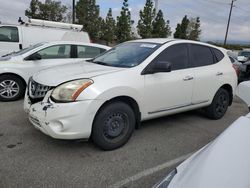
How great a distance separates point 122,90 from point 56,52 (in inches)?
142

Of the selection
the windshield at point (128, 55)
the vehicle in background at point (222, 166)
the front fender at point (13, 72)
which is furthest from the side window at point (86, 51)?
the vehicle in background at point (222, 166)

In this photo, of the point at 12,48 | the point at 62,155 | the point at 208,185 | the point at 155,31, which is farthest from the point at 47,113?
the point at 155,31

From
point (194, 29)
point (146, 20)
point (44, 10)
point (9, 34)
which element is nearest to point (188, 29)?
point (194, 29)

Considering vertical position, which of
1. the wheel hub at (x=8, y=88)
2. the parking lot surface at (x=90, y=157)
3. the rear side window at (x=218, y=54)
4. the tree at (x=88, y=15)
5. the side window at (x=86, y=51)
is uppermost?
the tree at (x=88, y=15)

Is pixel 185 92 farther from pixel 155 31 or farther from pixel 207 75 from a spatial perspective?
pixel 155 31

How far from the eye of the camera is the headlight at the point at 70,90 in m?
3.16

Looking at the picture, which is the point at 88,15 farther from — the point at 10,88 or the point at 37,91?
the point at 37,91

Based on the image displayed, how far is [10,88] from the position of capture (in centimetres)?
589

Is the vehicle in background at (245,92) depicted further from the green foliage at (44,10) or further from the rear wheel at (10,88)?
the green foliage at (44,10)

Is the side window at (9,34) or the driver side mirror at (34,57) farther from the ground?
the side window at (9,34)

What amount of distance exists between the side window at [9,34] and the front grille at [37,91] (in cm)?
539

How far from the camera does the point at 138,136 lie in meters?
4.17

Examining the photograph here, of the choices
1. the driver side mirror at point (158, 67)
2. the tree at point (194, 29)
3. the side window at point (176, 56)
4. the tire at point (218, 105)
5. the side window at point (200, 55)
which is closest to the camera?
the driver side mirror at point (158, 67)

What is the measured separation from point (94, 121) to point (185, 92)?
6.04 feet
